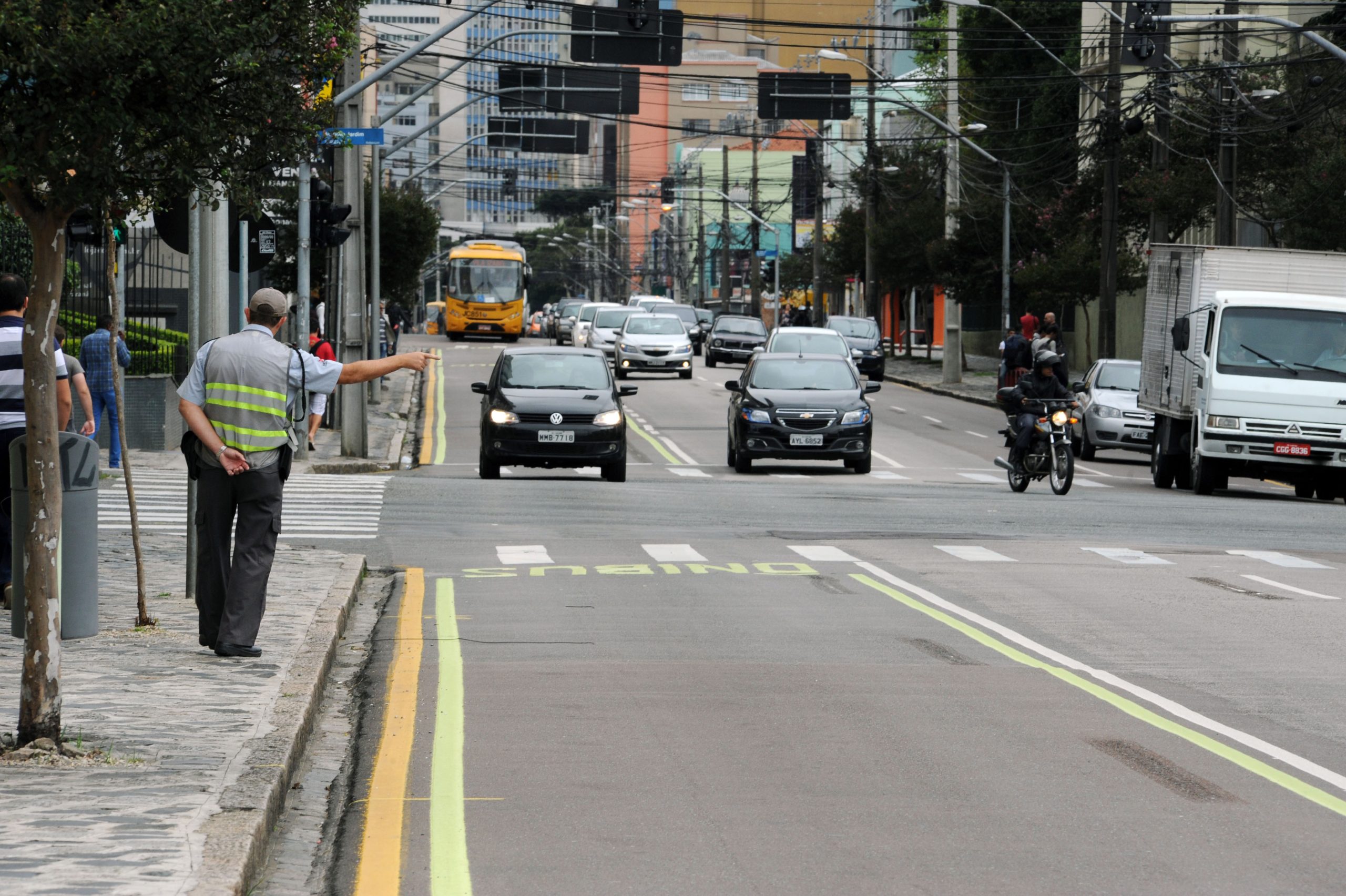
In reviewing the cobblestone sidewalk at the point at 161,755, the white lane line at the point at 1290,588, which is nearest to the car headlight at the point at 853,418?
the white lane line at the point at 1290,588

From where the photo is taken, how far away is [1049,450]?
24.1 m

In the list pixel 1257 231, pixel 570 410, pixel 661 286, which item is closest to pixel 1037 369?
pixel 570 410

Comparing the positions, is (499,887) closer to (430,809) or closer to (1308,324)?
(430,809)

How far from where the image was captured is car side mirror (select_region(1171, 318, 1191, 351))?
24500 millimetres

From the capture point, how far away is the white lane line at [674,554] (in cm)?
1593

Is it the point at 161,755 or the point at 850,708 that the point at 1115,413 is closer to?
the point at 850,708

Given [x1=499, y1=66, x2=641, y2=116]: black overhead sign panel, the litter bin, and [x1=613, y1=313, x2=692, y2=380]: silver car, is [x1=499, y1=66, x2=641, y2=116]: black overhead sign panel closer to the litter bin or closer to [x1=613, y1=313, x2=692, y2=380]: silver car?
[x1=613, y1=313, x2=692, y2=380]: silver car

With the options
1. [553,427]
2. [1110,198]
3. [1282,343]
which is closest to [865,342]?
[1110,198]

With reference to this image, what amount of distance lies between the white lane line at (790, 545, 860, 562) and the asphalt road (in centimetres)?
8

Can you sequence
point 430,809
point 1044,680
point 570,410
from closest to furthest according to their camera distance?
1. point 430,809
2. point 1044,680
3. point 570,410

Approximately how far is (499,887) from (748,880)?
0.76m

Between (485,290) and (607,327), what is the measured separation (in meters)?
16.3

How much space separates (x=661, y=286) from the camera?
163m

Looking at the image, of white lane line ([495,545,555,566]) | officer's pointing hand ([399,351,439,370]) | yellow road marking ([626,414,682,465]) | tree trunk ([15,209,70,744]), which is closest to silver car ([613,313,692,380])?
yellow road marking ([626,414,682,465])
